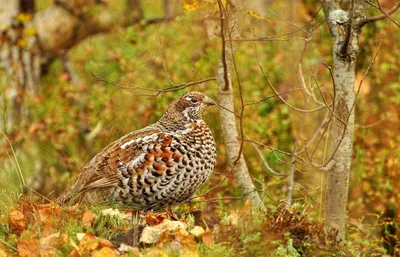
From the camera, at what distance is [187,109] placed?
24.4ft

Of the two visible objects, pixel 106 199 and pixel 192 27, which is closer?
pixel 106 199

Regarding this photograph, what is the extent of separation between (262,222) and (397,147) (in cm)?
443

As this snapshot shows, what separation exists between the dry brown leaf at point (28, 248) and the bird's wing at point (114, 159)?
161cm

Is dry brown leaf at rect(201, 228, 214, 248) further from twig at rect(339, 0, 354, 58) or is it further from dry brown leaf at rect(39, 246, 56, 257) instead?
twig at rect(339, 0, 354, 58)

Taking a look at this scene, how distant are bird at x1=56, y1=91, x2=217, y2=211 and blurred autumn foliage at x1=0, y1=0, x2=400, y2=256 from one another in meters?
0.33

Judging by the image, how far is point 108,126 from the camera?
1065cm

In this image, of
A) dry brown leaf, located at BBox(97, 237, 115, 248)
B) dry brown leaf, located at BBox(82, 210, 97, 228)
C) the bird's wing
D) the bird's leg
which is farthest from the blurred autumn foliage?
the bird's wing

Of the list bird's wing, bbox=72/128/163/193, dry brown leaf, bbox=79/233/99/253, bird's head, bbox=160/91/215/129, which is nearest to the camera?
dry brown leaf, bbox=79/233/99/253

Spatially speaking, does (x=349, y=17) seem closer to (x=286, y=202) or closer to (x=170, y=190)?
(x=286, y=202)

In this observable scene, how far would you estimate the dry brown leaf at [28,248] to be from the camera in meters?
5.51

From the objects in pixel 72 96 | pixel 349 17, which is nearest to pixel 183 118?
pixel 349 17

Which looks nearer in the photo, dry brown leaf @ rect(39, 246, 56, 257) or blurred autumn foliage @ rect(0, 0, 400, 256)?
dry brown leaf @ rect(39, 246, 56, 257)

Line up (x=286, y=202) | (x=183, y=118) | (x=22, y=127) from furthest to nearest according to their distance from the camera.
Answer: (x=22, y=127) < (x=183, y=118) < (x=286, y=202)

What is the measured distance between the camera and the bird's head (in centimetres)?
739
